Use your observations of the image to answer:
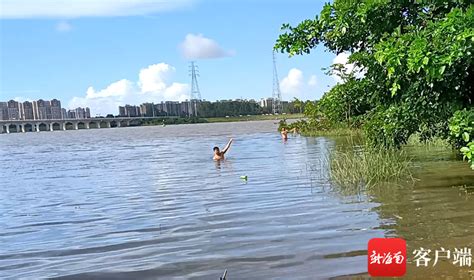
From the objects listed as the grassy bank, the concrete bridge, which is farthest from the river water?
the concrete bridge

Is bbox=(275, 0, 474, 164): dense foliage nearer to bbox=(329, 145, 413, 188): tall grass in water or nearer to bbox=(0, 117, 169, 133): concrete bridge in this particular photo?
bbox=(329, 145, 413, 188): tall grass in water

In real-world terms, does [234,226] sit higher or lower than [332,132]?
higher

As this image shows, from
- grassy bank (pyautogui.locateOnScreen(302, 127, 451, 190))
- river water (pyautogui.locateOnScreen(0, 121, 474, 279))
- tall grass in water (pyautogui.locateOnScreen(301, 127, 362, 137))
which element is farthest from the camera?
tall grass in water (pyautogui.locateOnScreen(301, 127, 362, 137))

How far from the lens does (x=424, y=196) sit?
39.7ft

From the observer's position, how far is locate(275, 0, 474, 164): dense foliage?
8.46 metres

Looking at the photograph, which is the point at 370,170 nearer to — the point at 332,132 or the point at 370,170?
the point at 370,170

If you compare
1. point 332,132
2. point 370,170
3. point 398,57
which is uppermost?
point 398,57

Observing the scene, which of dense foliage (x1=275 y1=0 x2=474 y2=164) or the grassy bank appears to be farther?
the grassy bank

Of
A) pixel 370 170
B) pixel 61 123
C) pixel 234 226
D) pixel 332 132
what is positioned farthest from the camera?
pixel 61 123

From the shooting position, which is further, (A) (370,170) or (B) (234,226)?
(A) (370,170)

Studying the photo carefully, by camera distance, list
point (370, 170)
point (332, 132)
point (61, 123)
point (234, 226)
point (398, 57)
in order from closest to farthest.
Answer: point (398, 57) < point (234, 226) < point (370, 170) < point (332, 132) < point (61, 123)

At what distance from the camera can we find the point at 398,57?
28.3 ft

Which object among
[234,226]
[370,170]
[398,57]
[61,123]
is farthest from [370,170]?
[61,123]

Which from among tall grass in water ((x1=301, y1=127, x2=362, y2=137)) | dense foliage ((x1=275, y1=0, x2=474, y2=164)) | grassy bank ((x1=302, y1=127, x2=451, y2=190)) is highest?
dense foliage ((x1=275, y1=0, x2=474, y2=164))
